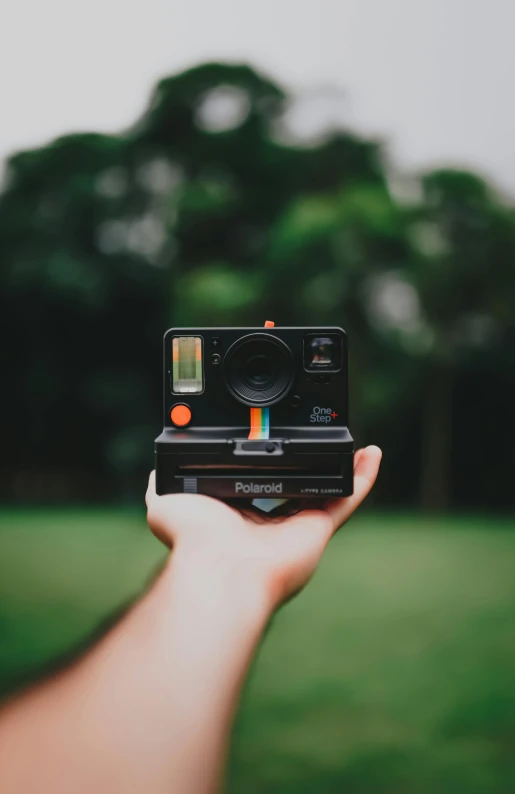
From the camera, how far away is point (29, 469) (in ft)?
40.4

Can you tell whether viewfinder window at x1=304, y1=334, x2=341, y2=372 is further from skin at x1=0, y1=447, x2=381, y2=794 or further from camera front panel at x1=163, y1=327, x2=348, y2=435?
skin at x1=0, y1=447, x2=381, y2=794

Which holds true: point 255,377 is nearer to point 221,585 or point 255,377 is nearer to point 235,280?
point 221,585

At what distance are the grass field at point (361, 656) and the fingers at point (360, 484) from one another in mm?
447

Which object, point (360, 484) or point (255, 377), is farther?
point (255, 377)

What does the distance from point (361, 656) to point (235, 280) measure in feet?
23.5

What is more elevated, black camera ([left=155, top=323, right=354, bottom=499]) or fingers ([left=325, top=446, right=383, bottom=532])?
black camera ([left=155, top=323, right=354, bottom=499])

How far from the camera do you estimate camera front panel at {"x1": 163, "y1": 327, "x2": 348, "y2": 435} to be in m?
1.99

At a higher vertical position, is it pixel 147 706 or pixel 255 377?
pixel 255 377

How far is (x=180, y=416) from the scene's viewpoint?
1990mm

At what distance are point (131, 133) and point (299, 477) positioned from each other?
11443 millimetres

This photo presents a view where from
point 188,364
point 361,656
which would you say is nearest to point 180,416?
point 188,364

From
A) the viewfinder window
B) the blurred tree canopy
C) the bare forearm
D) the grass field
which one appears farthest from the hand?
the blurred tree canopy

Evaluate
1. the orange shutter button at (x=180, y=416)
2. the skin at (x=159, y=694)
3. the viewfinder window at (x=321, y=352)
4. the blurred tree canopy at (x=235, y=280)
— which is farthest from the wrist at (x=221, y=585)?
the blurred tree canopy at (x=235, y=280)

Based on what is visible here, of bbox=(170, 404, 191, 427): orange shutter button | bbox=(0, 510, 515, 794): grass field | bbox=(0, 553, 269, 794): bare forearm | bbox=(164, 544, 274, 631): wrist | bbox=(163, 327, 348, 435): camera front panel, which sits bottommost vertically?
bbox=(0, 510, 515, 794): grass field
